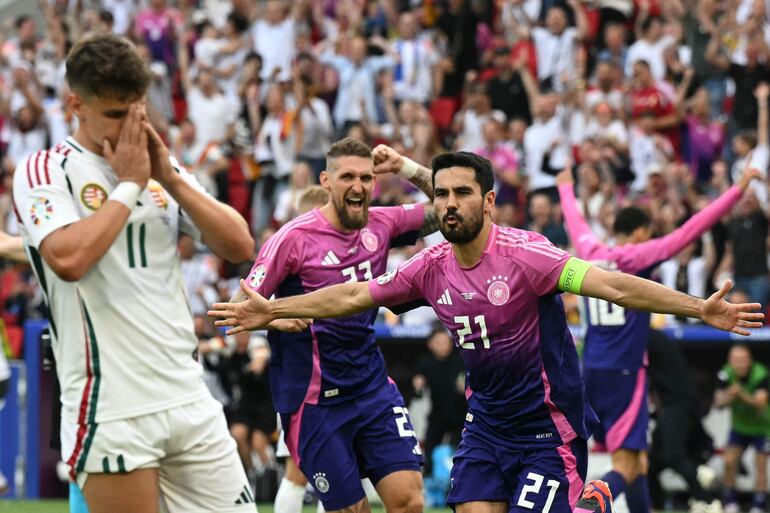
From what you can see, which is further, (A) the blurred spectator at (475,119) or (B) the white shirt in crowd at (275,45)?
(B) the white shirt in crowd at (275,45)

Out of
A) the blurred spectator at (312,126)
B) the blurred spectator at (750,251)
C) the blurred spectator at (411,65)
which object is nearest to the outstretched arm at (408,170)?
the blurred spectator at (750,251)

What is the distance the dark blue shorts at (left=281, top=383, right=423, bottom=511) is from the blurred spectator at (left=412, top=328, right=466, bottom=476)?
20.9 ft

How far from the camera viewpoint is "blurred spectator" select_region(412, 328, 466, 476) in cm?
1454

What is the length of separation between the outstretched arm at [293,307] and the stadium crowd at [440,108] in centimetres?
809

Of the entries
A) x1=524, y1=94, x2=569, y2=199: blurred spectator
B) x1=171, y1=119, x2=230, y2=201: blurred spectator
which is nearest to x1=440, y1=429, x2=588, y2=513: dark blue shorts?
x1=524, y1=94, x2=569, y2=199: blurred spectator

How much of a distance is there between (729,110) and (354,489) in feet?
37.7

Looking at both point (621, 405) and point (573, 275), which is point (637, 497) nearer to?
point (621, 405)

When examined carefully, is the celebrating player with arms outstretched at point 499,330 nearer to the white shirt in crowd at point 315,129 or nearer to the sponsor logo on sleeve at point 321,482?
the sponsor logo on sleeve at point 321,482

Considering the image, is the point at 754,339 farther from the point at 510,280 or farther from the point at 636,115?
the point at 510,280

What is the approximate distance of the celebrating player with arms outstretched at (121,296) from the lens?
4984 millimetres

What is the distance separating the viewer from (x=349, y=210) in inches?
324

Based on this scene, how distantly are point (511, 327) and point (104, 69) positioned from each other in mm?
2642

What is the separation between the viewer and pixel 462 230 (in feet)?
21.9

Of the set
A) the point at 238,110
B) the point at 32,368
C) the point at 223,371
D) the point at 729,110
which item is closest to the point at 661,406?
the point at 223,371
